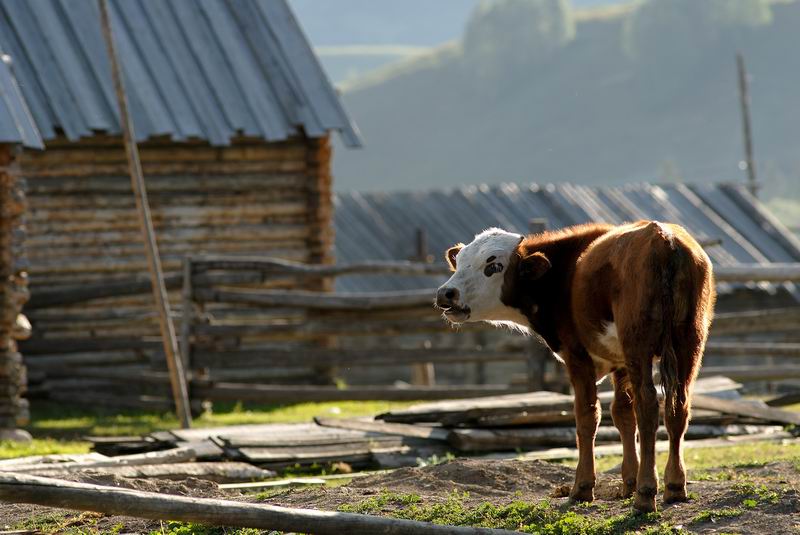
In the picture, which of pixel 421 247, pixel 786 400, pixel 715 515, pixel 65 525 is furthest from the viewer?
pixel 421 247

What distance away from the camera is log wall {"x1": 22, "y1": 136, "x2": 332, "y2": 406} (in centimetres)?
1589

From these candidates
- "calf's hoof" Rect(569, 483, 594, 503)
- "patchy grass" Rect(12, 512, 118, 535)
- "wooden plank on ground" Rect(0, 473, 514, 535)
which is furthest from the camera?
"calf's hoof" Rect(569, 483, 594, 503)

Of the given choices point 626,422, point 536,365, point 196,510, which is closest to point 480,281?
point 626,422

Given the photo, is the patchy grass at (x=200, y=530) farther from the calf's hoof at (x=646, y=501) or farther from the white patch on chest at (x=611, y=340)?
the white patch on chest at (x=611, y=340)

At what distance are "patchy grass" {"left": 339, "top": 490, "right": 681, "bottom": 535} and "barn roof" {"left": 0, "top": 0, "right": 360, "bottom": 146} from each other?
9671 mm

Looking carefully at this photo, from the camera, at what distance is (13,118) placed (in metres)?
12.5

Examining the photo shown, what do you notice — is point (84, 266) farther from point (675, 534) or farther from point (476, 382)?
point (675, 534)

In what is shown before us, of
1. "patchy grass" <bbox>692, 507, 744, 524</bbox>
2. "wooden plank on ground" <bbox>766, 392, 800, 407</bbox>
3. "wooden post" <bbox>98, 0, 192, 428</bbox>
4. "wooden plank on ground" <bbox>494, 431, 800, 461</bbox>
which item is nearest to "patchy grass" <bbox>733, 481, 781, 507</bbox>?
"patchy grass" <bbox>692, 507, 744, 524</bbox>

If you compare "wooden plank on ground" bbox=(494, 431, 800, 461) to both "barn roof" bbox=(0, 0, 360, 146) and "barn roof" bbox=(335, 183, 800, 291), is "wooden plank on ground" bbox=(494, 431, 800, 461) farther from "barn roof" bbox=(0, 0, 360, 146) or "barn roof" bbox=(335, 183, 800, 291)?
"barn roof" bbox=(335, 183, 800, 291)

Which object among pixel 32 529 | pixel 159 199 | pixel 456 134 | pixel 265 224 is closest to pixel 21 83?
pixel 159 199

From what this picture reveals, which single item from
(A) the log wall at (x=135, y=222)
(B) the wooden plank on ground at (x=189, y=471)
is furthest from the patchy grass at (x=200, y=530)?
(A) the log wall at (x=135, y=222)

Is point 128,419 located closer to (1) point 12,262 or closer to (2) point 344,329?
(1) point 12,262

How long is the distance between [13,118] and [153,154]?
14.4ft

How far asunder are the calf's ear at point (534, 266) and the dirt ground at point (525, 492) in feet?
3.94
